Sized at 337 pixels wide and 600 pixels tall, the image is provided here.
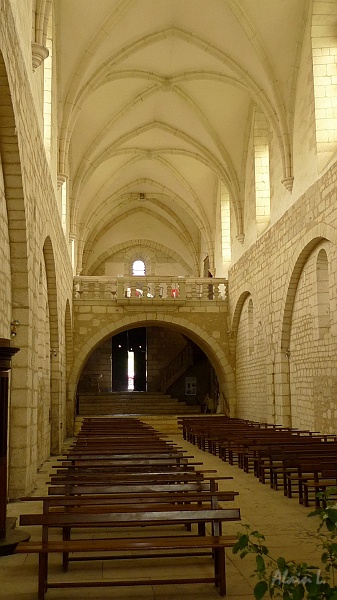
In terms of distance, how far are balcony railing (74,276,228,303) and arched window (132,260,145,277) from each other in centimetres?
846

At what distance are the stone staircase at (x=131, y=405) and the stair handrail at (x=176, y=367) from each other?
5.37 feet

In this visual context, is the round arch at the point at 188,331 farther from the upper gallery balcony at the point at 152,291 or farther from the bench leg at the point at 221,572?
the bench leg at the point at 221,572

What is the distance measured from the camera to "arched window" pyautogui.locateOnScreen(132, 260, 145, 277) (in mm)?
29516

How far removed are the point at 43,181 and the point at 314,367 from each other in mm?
6460

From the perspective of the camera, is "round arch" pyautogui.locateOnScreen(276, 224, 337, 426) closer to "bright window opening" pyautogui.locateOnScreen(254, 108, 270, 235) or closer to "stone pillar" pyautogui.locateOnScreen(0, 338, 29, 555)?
"bright window opening" pyautogui.locateOnScreen(254, 108, 270, 235)

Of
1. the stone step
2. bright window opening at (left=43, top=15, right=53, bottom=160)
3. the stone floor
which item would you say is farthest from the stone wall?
the stone floor

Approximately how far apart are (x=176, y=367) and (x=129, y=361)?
3.34 m

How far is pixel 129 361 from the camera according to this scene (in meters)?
30.5

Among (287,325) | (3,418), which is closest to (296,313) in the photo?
(287,325)

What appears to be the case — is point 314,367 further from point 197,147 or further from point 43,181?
point 197,147

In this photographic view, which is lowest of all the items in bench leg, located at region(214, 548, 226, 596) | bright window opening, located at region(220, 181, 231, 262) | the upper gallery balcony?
bench leg, located at region(214, 548, 226, 596)

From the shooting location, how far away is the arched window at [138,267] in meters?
29.5

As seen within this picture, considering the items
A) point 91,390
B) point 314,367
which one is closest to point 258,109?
point 314,367

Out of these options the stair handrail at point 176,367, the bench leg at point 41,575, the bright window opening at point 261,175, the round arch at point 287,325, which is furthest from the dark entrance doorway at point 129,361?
the bench leg at point 41,575
